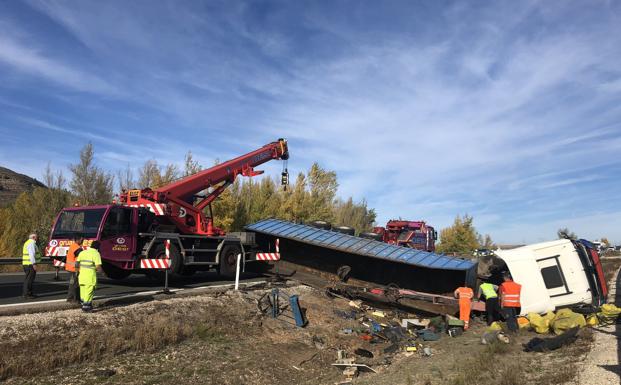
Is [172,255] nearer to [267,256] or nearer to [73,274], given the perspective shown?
[73,274]

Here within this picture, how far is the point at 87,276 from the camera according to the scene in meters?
8.69

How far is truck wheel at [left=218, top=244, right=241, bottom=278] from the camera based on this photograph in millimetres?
14453

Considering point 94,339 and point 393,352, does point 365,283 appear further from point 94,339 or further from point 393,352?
point 94,339

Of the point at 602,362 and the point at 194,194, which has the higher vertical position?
the point at 194,194

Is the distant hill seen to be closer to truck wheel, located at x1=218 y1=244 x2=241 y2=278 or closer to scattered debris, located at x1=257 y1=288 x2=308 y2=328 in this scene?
A: truck wheel, located at x1=218 y1=244 x2=241 y2=278

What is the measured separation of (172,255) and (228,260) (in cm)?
238

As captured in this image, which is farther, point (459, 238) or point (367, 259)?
point (459, 238)

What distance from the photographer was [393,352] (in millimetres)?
10484

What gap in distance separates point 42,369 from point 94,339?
1043 millimetres

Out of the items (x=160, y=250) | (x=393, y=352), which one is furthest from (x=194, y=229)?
(x=393, y=352)

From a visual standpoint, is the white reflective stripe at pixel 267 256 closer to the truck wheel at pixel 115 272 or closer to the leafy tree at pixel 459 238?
the truck wheel at pixel 115 272

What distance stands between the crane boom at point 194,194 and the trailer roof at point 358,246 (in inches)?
80.0

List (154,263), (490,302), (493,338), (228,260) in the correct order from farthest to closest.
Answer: (228,260) < (154,263) < (490,302) < (493,338)

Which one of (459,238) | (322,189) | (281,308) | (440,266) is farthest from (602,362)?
(459,238)
